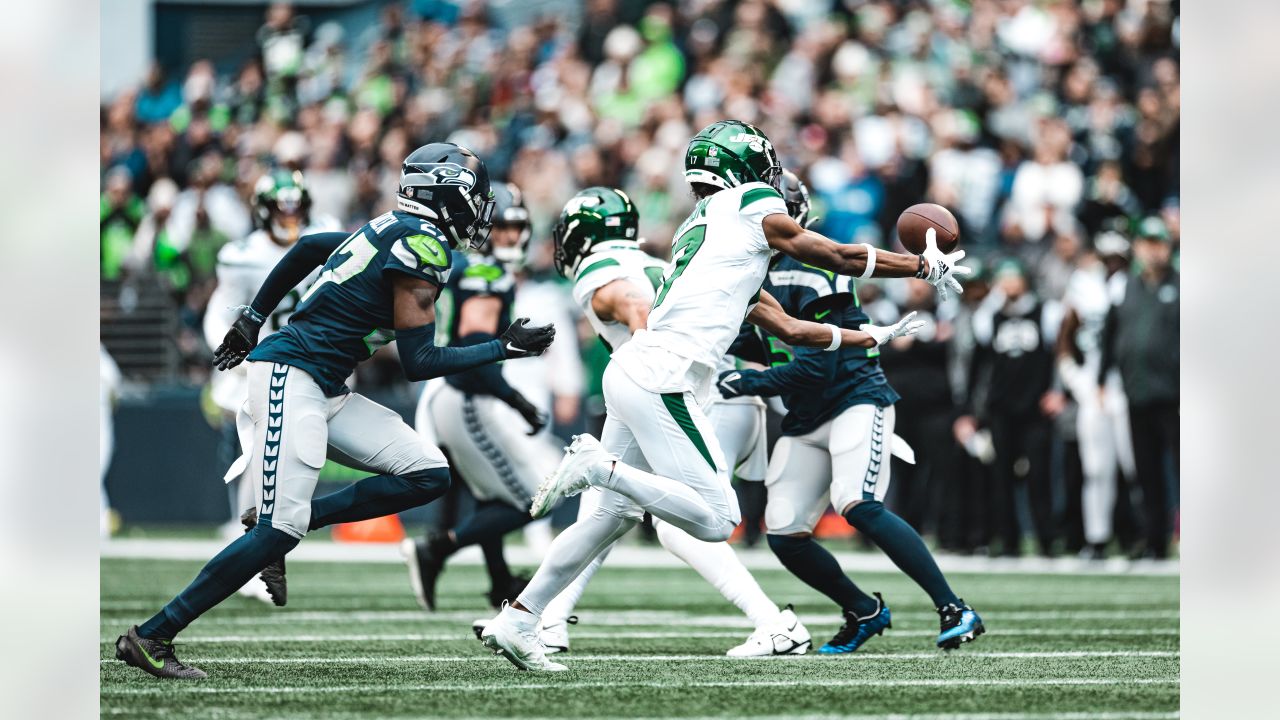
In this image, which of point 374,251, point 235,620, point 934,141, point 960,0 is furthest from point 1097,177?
point 374,251

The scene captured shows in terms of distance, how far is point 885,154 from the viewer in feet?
52.6

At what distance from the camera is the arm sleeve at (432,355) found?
6.05 m

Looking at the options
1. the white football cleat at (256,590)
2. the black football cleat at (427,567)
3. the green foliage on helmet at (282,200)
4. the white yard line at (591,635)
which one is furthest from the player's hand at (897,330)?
the white football cleat at (256,590)

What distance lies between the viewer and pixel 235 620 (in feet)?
28.2

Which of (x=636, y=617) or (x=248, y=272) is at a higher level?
(x=248, y=272)

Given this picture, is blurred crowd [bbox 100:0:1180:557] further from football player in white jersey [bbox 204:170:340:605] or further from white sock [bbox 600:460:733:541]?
white sock [bbox 600:460:733:541]

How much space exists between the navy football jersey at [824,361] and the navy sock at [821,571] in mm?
476

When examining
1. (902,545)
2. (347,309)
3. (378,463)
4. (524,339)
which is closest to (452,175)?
(347,309)

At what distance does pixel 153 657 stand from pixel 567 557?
1.43m

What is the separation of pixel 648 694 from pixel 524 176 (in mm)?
11787

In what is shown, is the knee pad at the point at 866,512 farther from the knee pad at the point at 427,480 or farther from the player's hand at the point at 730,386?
the knee pad at the point at 427,480

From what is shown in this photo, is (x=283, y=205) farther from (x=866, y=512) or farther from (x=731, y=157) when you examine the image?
(x=866, y=512)

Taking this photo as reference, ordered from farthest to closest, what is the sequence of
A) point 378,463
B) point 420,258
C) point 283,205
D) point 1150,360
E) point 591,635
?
1. point 1150,360
2. point 283,205
3. point 591,635
4. point 378,463
5. point 420,258

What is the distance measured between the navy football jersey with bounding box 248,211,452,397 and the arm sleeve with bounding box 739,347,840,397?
5.28 ft
